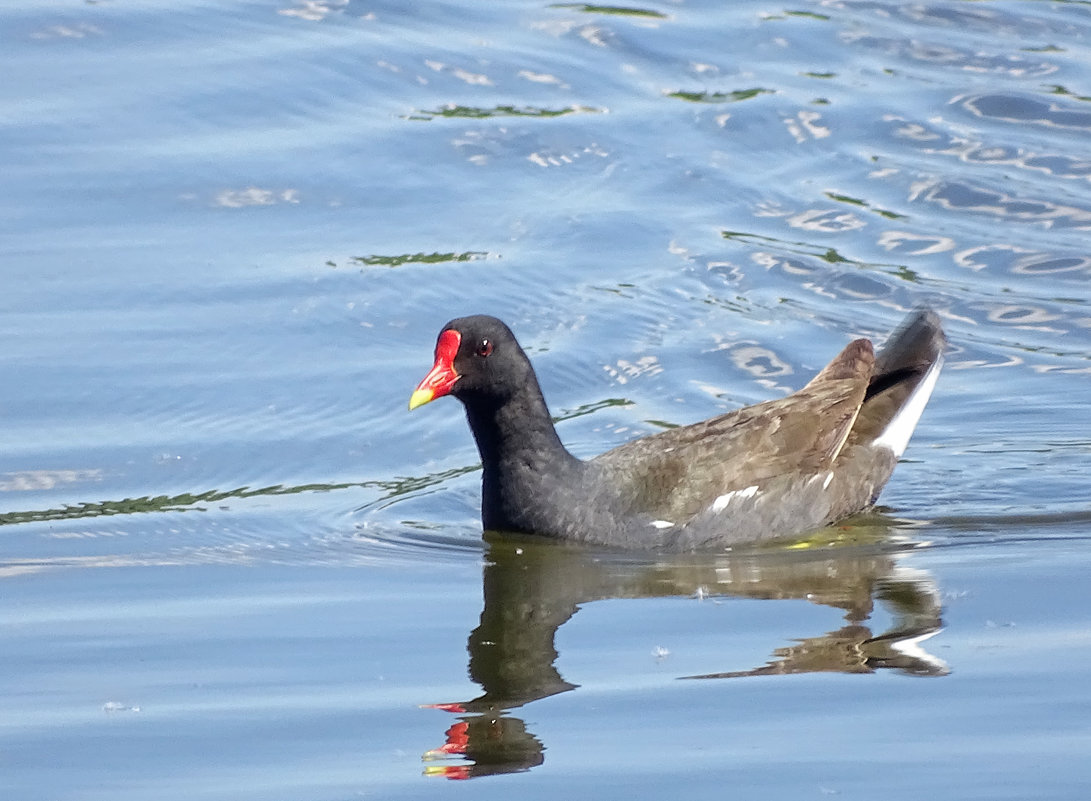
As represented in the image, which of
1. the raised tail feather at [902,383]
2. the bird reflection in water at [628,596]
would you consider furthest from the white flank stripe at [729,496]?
the raised tail feather at [902,383]

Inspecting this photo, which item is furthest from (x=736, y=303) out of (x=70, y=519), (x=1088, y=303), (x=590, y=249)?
(x=70, y=519)

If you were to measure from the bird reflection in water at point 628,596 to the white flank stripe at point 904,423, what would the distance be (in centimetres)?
53

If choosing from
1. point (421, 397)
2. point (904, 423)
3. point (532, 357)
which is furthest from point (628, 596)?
point (532, 357)

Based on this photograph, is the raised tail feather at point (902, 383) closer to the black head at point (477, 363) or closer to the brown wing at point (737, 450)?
the brown wing at point (737, 450)

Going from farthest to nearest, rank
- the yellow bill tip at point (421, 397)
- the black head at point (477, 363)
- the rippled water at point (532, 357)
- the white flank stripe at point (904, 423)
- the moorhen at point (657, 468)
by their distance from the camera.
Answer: the white flank stripe at point (904, 423) < the moorhen at point (657, 468) < the black head at point (477, 363) < the yellow bill tip at point (421, 397) < the rippled water at point (532, 357)

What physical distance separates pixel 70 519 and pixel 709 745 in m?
3.41

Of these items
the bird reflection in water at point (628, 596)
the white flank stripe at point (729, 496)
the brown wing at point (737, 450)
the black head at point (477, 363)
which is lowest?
A: the bird reflection in water at point (628, 596)

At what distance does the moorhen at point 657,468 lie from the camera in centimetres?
718

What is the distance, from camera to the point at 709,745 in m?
4.82

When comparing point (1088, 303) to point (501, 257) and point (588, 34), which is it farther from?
point (588, 34)

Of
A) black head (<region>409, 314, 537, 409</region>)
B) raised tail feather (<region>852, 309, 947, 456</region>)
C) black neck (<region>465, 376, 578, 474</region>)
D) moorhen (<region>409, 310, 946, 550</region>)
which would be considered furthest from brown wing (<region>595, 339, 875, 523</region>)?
black head (<region>409, 314, 537, 409</region>)

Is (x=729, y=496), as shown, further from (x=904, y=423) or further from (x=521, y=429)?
(x=904, y=423)

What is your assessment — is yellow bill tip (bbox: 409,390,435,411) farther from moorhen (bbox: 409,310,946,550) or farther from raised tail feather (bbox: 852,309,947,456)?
raised tail feather (bbox: 852,309,947,456)

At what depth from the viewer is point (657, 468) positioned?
7383mm
